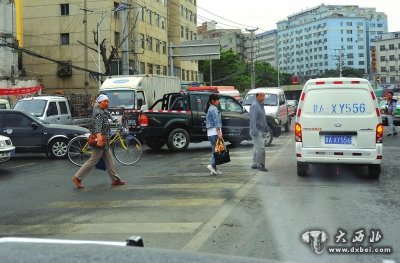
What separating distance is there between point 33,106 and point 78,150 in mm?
7416

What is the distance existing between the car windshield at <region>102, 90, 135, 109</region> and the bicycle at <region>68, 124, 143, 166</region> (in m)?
7.39

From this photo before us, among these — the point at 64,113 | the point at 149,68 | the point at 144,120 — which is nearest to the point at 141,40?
the point at 149,68

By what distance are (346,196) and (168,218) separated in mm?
3062

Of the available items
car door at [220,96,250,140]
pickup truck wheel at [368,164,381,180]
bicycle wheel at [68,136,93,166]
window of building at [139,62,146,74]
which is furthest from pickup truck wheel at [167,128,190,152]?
window of building at [139,62,146,74]

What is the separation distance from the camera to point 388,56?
387ft

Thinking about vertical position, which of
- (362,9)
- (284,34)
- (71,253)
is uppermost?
(362,9)

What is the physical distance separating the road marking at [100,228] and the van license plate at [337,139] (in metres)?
4.14

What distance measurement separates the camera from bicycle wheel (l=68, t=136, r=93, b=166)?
1215cm

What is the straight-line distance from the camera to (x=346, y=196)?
7.77 m

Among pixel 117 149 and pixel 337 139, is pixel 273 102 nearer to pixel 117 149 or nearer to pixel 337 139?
pixel 117 149

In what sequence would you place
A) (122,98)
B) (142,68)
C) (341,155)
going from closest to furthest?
(341,155) → (122,98) → (142,68)

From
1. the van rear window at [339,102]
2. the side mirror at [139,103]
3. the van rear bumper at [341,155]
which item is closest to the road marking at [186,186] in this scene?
the van rear bumper at [341,155]

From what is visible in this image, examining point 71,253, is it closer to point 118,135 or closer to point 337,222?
point 337,222

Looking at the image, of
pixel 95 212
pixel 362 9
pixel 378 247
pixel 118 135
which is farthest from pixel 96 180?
pixel 362 9
